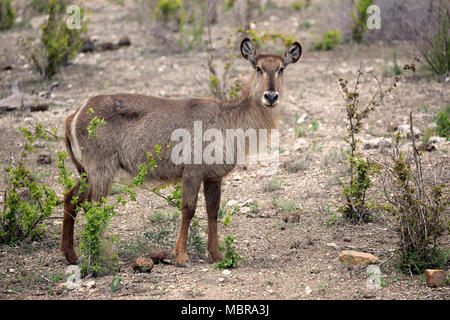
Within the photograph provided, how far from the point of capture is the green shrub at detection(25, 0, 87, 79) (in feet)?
39.7

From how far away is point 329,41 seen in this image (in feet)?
46.0

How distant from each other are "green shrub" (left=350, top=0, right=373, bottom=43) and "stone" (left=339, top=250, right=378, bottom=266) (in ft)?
30.3

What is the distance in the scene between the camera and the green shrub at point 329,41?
14.0 metres

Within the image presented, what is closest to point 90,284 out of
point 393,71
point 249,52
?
point 249,52

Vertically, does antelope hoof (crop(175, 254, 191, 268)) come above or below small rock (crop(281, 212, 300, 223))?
below

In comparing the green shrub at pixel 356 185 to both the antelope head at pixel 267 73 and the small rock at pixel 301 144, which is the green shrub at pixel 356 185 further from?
the small rock at pixel 301 144

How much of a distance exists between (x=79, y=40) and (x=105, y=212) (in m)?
8.48

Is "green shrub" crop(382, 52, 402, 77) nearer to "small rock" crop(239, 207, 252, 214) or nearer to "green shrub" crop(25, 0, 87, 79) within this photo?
"small rock" crop(239, 207, 252, 214)

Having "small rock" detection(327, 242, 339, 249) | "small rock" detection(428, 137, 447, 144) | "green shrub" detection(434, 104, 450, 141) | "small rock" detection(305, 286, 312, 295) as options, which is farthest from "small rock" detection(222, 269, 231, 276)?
"green shrub" detection(434, 104, 450, 141)

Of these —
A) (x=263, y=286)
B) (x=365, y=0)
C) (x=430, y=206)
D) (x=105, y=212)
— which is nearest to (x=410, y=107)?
(x=365, y=0)

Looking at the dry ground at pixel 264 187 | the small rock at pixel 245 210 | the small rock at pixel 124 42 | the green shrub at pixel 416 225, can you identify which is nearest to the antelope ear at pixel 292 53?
the dry ground at pixel 264 187

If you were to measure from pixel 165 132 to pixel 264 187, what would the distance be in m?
2.15

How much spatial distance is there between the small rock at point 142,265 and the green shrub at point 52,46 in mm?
7338

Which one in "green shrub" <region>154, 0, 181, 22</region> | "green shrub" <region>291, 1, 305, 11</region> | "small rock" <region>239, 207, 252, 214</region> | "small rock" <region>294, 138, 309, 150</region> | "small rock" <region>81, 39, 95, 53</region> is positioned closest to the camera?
"small rock" <region>239, 207, 252, 214</region>
